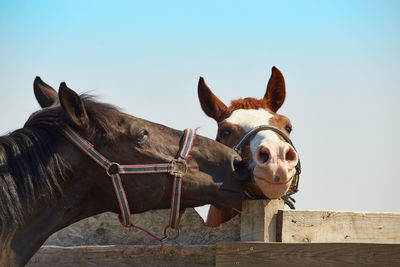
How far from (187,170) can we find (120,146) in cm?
48

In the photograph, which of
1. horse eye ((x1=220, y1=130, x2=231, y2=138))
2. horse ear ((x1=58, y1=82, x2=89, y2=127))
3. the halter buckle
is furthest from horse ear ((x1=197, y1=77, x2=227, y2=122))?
horse ear ((x1=58, y1=82, x2=89, y2=127))

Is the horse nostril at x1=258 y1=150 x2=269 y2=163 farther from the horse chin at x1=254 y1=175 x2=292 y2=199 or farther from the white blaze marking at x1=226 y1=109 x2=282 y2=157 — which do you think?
the white blaze marking at x1=226 y1=109 x2=282 y2=157

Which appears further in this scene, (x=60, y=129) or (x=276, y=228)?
(x=60, y=129)

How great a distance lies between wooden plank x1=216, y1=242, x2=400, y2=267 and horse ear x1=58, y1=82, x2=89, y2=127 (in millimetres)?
1224

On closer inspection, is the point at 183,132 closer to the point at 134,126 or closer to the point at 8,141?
the point at 134,126

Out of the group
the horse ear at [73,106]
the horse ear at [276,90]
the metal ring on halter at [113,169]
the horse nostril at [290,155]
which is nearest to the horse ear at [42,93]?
the horse ear at [73,106]

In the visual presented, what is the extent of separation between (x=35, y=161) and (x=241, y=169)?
140 centimetres

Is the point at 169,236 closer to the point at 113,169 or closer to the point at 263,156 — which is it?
the point at 113,169

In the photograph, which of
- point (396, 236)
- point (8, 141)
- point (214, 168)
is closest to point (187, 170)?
point (214, 168)

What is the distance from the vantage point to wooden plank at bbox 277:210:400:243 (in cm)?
305

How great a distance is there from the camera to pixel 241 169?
353 centimetres

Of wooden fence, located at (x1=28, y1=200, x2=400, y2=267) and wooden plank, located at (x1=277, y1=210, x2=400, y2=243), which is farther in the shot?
wooden plank, located at (x1=277, y1=210, x2=400, y2=243)

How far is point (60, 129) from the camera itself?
10.9 feet

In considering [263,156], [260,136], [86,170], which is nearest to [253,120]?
[260,136]
